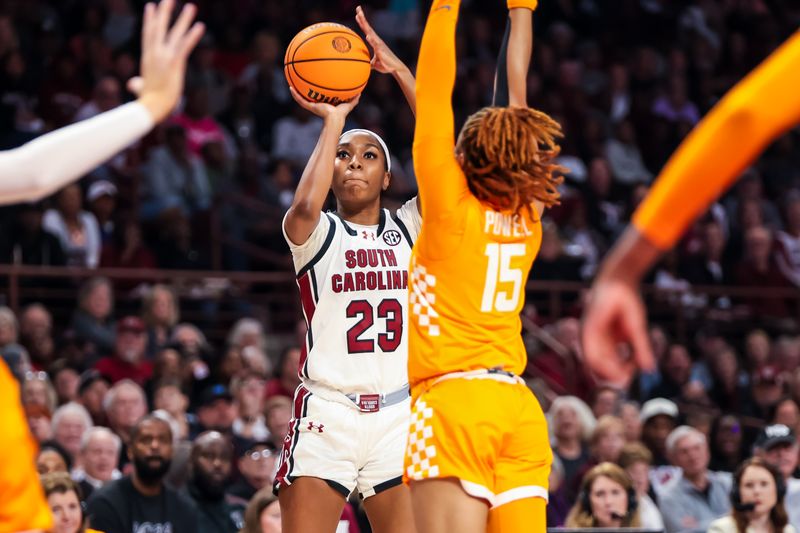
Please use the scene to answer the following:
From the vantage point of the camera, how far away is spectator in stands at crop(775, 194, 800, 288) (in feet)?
47.6

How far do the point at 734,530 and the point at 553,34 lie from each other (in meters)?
10.0

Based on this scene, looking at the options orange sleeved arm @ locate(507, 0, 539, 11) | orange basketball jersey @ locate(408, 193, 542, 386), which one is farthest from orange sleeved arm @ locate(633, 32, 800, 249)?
orange sleeved arm @ locate(507, 0, 539, 11)

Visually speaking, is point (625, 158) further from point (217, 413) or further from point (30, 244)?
point (217, 413)

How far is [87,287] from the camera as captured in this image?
10.9m

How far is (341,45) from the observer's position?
5.86 meters

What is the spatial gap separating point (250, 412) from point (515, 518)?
5640 millimetres

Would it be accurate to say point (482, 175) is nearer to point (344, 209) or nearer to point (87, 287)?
point (344, 209)

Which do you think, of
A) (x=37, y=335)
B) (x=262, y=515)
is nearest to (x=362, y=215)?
(x=262, y=515)

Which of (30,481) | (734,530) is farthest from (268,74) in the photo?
(30,481)

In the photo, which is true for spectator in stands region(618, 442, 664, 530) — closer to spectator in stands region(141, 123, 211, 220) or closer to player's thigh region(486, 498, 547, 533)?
player's thigh region(486, 498, 547, 533)

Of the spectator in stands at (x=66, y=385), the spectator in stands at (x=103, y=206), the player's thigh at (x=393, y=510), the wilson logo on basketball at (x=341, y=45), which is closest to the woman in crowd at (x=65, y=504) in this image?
the player's thigh at (x=393, y=510)

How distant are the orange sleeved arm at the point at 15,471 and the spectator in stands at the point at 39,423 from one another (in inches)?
219

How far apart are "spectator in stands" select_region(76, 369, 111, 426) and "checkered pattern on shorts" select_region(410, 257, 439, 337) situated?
559 centimetres

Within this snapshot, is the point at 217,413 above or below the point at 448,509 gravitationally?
above
